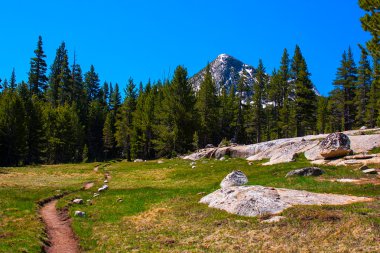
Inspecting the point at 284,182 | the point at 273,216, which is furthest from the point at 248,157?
the point at 273,216

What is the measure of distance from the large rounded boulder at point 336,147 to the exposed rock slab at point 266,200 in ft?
48.6

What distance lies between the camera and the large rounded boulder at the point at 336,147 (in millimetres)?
33812

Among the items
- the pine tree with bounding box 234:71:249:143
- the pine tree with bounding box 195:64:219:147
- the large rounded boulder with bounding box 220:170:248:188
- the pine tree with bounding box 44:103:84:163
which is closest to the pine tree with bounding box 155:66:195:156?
the pine tree with bounding box 195:64:219:147

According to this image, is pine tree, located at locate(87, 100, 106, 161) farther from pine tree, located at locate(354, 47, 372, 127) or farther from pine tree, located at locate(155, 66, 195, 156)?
pine tree, located at locate(354, 47, 372, 127)

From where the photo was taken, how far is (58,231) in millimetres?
19812

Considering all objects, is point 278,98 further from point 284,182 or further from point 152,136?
point 284,182

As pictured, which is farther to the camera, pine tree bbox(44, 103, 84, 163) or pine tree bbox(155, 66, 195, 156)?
pine tree bbox(44, 103, 84, 163)

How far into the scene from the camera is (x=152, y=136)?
87375 mm

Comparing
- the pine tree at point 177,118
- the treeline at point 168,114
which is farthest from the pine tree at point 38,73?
the pine tree at point 177,118

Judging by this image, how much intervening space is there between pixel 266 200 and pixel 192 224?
419 centimetres

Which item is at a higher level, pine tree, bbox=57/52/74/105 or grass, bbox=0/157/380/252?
pine tree, bbox=57/52/74/105

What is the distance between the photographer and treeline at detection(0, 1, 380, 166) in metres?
74.8

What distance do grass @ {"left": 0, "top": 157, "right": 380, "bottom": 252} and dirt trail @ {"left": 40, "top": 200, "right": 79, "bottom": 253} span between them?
1.97ft

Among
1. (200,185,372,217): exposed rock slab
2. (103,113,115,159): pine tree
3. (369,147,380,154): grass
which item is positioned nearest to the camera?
(200,185,372,217): exposed rock slab
